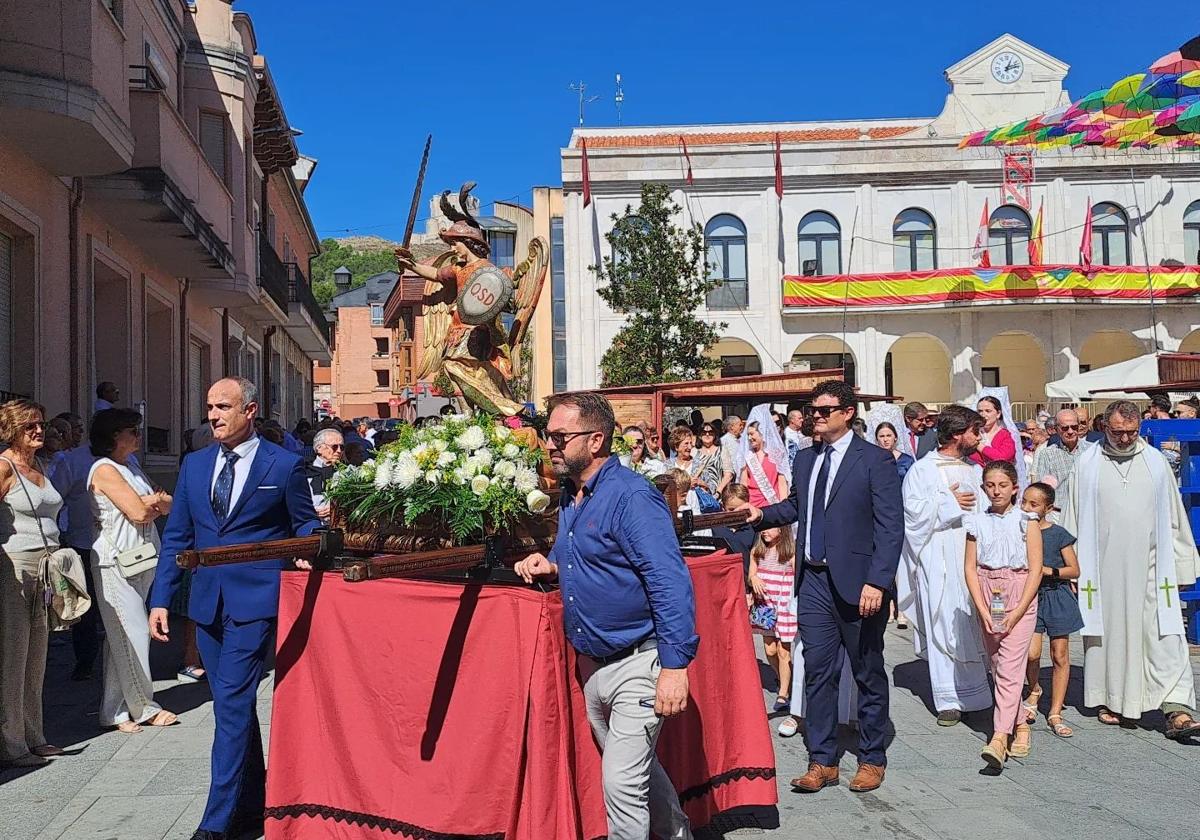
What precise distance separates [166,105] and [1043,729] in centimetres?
1136

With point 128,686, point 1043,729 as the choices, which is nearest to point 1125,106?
point 1043,729

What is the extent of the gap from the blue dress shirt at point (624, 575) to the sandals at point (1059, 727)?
410 centimetres

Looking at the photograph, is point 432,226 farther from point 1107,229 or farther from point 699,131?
point 1107,229

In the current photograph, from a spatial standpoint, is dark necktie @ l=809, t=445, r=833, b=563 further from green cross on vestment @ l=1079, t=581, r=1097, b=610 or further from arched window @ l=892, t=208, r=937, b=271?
arched window @ l=892, t=208, r=937, b=271

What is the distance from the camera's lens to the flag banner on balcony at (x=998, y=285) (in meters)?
35.1

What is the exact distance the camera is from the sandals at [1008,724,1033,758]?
6605 millimetres

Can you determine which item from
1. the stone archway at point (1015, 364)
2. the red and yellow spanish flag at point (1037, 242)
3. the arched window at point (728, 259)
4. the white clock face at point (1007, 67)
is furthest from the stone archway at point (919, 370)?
the white clock face at point (1007, 67)

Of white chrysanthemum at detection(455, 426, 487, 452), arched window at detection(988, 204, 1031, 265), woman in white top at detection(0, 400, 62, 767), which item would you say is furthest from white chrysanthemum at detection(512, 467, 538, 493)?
arched window at detection(988, 204, 1031, 265)

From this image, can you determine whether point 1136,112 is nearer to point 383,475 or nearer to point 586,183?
point 586,183

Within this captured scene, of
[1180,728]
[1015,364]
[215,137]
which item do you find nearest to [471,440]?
[1180,728]

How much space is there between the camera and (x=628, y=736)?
4.14 metres

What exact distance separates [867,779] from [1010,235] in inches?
1336

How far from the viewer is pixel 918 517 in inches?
314

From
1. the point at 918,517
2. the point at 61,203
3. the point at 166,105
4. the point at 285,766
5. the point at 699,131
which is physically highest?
the point at 699,131
